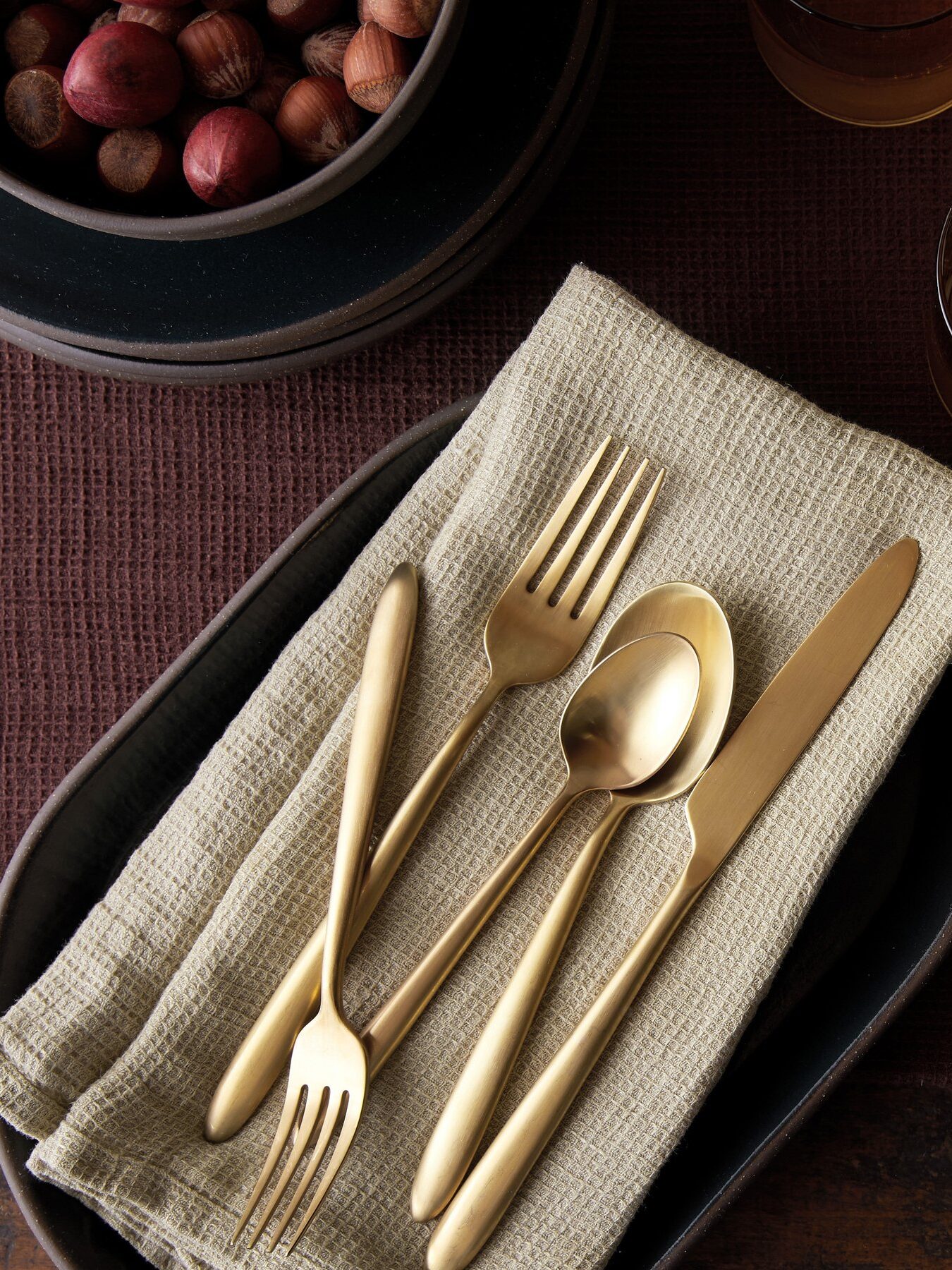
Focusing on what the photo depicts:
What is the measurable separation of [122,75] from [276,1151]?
35 centimetres

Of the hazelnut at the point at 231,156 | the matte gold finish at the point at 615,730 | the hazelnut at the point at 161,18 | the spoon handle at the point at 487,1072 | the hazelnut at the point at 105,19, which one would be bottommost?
the spoon handle at the point at 487,1072

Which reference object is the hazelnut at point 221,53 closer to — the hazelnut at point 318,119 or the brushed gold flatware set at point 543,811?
the hazelnut at point 318,119

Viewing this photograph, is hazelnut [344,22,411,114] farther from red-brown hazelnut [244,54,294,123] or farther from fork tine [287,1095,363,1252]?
fork tine [287,1095,363,1252]

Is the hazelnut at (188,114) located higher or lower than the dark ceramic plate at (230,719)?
higher

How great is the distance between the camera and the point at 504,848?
41cm

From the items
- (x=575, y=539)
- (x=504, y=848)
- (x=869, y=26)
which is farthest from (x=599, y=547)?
(x=869, y=26)

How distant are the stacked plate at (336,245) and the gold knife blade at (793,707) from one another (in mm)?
190

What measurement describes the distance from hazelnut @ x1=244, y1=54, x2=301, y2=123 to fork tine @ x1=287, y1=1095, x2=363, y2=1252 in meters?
0.33

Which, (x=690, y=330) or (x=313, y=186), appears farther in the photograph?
(x=690, y=330)

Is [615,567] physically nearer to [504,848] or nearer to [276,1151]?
[504,848]

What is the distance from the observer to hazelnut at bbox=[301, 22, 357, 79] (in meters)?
0.40

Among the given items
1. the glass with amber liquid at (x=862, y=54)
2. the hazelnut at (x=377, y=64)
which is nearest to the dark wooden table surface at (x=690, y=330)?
the glass with amber liquid at (x=862, y=54)

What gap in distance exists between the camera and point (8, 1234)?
0.50 m

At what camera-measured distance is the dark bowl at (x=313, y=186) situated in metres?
0.37
